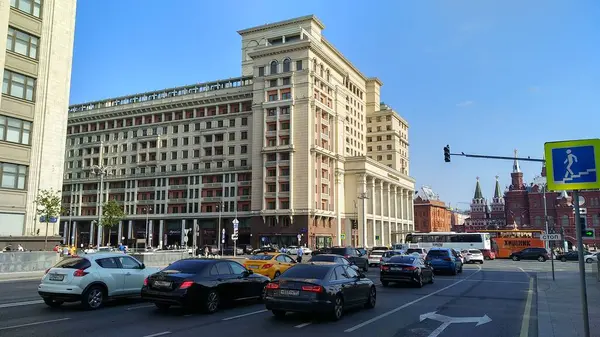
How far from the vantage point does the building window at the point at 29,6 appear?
115 feet

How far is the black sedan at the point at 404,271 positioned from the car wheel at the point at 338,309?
9.35 metres

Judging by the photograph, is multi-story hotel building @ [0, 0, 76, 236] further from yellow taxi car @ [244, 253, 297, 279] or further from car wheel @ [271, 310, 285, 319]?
Result: car wheel @ [271, 310, 285, 319]

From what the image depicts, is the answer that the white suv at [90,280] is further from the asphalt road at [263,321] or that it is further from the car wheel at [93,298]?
the asphalt road at [263,321]

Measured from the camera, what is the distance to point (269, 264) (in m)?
21.3

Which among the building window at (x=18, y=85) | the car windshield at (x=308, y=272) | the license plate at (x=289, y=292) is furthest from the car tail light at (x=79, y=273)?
the building window at (x=18, y=85)

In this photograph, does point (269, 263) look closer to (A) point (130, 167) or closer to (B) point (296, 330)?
(B) point (296, 330)

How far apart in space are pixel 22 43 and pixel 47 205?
510 inches

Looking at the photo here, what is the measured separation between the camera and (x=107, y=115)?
99438 millimetres

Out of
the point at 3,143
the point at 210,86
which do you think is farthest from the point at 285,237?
the point at 3,143

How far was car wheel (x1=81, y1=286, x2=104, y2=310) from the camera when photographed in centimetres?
1265

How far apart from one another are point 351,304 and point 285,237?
65334 mm

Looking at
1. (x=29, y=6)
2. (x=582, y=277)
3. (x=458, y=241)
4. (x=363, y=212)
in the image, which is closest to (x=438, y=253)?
(x=582, y=277)

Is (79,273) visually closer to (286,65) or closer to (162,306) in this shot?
(162,306)

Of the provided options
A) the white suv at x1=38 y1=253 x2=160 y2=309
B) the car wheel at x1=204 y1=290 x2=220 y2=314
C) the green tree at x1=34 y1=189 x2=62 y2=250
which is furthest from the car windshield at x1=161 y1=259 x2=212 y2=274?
the green tree at x1=34 y1=189 x2=62 y2=250
